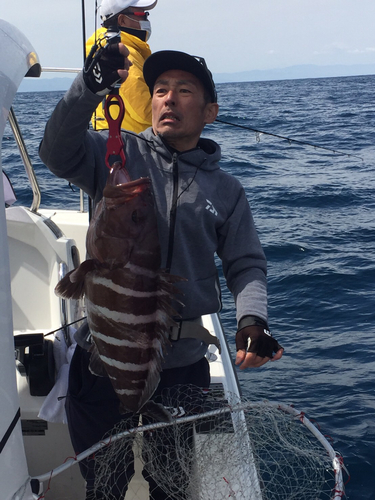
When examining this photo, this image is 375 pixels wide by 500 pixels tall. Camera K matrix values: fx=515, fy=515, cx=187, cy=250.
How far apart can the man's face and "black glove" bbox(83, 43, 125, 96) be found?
0.45 metres

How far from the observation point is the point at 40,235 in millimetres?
4082

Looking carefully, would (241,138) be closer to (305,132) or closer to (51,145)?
(305,132)

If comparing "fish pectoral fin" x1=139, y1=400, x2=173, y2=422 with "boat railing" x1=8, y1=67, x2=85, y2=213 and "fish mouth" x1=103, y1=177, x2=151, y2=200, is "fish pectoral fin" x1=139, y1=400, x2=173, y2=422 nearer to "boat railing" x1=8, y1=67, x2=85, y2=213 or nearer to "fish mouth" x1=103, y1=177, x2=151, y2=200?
"fish mouth" x1=103, y1=177, x2=151, y2=200

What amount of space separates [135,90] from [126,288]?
2.24m

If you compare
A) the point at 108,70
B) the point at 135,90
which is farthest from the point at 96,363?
the point at 135,90

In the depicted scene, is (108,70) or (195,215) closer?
(108,70)

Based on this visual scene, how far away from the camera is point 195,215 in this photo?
7.70 feet

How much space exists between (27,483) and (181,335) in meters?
0.86

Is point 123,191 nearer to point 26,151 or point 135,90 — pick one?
point 135,90

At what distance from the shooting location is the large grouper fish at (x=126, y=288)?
1.87 m

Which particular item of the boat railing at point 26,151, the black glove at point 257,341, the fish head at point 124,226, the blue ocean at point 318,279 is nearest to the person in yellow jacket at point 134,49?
the boat railing at point 26,151

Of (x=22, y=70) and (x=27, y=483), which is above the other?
(x=22, y=70)

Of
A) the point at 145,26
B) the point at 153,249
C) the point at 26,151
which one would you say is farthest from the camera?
the point at 26,151

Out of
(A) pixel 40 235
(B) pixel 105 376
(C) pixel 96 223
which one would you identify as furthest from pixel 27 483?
(A) pixel 40 235
